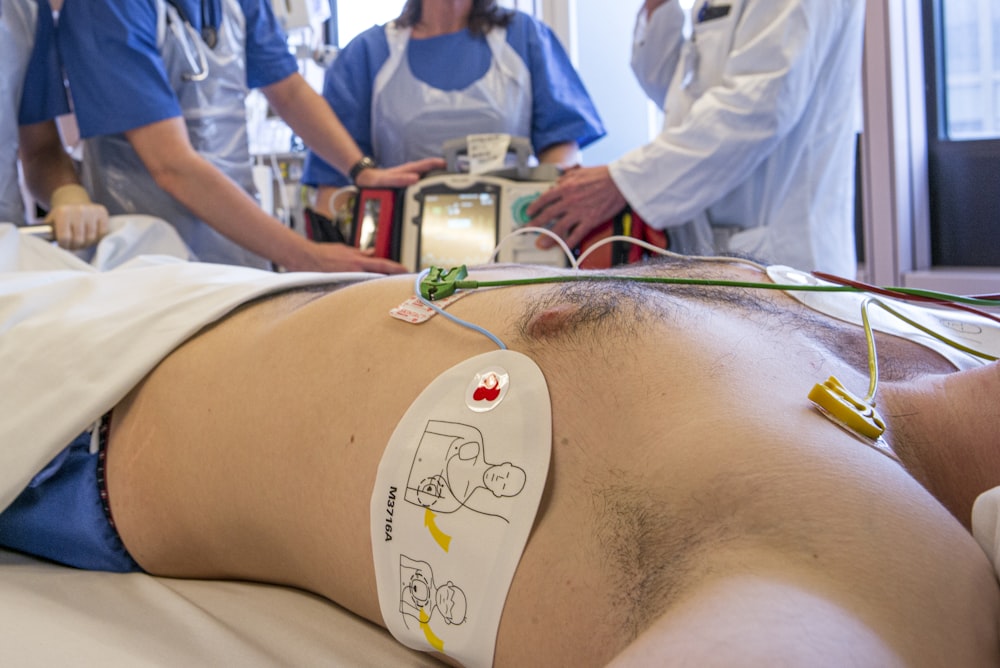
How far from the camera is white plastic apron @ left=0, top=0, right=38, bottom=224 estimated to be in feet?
5.72

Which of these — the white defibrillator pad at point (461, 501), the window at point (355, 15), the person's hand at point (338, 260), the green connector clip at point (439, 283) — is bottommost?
the white defibrillator pad at point (461, 501)

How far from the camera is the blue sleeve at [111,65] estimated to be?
72.5 inches

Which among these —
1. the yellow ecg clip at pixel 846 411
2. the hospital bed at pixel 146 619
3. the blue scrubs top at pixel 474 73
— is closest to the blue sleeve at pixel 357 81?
the blue scrubs top at pixel 474 73

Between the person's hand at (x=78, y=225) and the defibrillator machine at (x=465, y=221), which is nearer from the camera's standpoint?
the person's hand at (x=78, y=225)

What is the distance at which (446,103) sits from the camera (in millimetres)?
2525

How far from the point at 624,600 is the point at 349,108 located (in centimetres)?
239

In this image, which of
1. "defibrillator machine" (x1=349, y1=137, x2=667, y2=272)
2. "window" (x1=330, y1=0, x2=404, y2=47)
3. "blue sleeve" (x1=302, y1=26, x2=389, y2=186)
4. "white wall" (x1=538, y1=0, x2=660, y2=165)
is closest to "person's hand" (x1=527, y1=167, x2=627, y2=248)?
"defibrillator machine" (x1=349, y1=137, x2=667, y2=272)

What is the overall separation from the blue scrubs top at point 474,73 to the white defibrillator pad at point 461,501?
2033mm

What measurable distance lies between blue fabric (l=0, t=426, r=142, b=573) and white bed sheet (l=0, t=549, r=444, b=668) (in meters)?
0.02

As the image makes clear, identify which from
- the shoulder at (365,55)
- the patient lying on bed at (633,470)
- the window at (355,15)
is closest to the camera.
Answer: the patient lying on bed at (633,470)

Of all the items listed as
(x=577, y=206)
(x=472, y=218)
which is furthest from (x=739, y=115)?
(x=472, y=218)

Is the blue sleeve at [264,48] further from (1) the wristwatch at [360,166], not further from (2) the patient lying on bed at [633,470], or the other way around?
(2) the patient lying on bed at [633,470]

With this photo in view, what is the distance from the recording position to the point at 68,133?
2.74m

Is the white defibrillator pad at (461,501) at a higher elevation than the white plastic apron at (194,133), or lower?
lower
